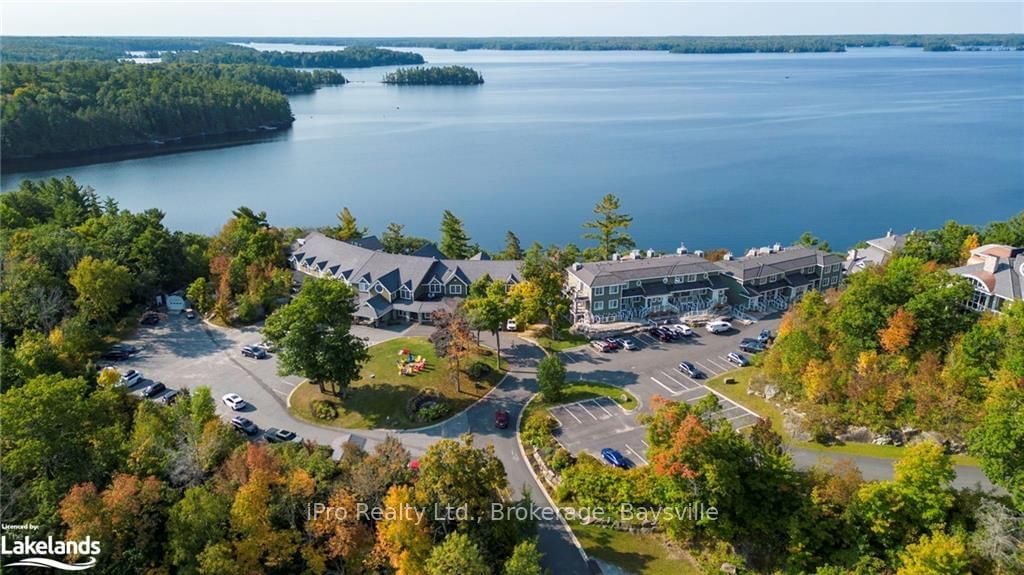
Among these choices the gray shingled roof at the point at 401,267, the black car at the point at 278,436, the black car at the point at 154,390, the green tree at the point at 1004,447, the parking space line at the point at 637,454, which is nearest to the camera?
the green tree at the point at 1004,447

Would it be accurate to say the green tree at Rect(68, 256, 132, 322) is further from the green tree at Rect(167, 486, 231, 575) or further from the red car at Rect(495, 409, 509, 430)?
the red car at Rect(495, 409, 509, 430)

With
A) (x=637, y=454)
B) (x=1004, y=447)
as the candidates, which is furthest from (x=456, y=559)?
(x=1004, y=447)

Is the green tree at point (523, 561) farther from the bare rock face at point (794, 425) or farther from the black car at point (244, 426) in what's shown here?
the black car at point (244, 426)

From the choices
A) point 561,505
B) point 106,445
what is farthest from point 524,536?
point 106,445

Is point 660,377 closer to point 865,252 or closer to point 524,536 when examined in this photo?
point 524,536

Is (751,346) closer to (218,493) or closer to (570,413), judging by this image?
(570,413)

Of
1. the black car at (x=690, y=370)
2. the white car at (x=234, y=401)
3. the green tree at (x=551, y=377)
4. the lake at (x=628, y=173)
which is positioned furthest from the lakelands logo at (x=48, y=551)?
the lake at (x=628, y=173)
